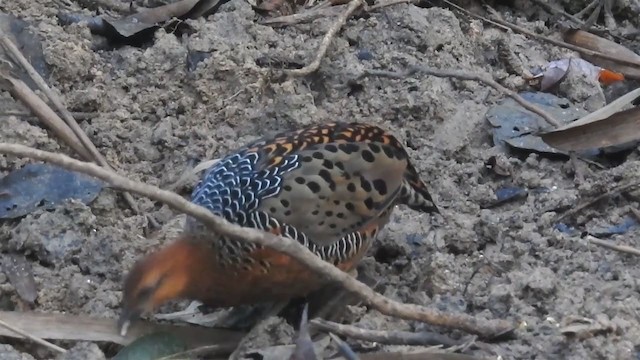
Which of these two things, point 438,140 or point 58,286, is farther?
point 438,140

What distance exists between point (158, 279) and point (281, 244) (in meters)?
0.65

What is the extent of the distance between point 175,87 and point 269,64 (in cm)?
45

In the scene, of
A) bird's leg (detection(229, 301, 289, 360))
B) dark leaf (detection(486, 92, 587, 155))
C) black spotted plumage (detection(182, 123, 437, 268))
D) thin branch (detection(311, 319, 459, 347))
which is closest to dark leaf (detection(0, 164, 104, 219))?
black spotted plumage (detection(182, 123, 437, 268))

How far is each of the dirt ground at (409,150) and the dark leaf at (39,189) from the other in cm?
6

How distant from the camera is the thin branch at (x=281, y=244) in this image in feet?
10.5

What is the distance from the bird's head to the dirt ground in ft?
1.05

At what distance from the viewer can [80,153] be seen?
16.5 ft

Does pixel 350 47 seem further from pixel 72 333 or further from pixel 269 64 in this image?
pixel 72 333

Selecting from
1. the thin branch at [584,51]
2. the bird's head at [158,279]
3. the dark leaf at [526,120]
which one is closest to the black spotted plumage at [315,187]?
the bird's head at [158,279]

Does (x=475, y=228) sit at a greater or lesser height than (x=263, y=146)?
lesser

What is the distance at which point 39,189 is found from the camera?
4777 mm

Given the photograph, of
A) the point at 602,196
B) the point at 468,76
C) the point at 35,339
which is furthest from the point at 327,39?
the point at 35,339

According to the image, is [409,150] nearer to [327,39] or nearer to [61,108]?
[327,39]

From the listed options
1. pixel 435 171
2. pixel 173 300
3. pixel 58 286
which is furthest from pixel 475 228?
pixel 58 286
